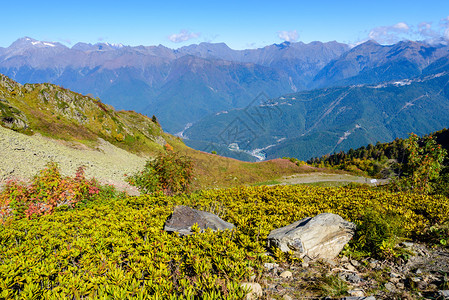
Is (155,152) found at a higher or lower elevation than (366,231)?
lower

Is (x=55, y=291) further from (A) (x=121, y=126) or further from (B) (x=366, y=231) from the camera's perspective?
(A) (x=121, y=126)

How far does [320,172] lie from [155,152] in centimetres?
3486

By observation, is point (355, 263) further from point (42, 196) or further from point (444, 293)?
point (42, 196)

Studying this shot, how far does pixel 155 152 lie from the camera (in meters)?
43.0

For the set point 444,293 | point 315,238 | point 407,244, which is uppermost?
point 444,293

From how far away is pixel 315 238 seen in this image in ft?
22.1

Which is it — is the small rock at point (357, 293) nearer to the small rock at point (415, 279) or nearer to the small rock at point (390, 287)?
the small rock at point (390, 287)

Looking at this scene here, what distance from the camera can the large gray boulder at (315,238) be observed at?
254 inches

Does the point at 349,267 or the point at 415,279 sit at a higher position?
the point at 415,279

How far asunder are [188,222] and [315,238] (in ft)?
13.2

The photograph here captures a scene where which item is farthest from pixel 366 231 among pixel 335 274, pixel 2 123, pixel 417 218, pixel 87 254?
pixel 2 123

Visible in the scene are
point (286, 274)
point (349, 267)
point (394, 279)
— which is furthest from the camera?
point (349, 267)

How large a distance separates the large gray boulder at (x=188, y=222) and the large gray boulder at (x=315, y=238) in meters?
1.87

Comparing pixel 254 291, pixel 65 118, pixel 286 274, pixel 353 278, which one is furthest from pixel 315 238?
pixel 65 118
